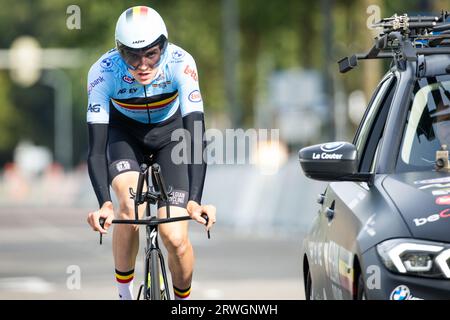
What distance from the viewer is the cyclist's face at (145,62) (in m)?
8.22

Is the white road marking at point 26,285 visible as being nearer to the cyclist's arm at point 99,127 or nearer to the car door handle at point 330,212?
the cyclist's arm at point 99,127

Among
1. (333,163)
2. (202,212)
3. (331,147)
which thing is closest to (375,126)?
(331,147)

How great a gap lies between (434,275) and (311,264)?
2.13 metres

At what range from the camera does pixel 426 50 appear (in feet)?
24.1

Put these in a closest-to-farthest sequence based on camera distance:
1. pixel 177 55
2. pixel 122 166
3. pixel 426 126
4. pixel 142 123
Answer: pixel 426 126 < pixel 177 55 < pixel 122 166 < pixel 142 123

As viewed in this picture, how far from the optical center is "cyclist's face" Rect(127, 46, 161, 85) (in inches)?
324

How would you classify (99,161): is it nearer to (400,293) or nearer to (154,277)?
(154,277)

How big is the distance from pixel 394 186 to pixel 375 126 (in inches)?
40.8

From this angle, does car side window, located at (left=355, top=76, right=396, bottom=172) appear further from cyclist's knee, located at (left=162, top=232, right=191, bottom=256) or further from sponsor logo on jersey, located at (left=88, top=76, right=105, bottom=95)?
sponsor logo on jersey, located at (left=88, top=76, right=105, bottom=95)

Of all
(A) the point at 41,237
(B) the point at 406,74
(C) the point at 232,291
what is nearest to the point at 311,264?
(B) the point at 406,74

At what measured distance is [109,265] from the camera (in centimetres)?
2030

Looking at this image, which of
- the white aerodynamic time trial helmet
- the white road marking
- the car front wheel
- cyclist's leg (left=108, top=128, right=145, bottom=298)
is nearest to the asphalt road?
the white road marking

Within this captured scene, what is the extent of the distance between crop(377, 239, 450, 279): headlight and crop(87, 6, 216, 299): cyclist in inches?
73.2
